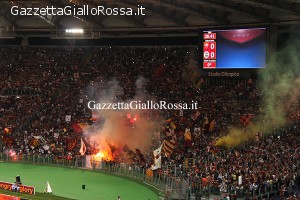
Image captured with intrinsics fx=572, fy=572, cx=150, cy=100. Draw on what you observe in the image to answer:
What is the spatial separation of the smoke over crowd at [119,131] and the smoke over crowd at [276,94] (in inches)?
269

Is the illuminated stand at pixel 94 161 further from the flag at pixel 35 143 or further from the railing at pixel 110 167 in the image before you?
the flag at pixel 35 143

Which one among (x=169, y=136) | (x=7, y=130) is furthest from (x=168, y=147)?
(x=7, y=130)

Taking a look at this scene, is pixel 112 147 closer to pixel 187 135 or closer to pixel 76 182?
pixel 76 182

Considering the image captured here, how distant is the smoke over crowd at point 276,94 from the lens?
39.3 m

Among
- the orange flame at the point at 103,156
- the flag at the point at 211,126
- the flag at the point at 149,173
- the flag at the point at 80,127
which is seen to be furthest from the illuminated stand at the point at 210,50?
the flag at the point at 80,127

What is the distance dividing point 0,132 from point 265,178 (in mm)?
25809

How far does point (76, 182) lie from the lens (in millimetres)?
38125

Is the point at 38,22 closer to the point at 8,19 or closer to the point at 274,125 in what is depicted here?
the point at 8,19

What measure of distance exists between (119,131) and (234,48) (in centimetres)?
1140

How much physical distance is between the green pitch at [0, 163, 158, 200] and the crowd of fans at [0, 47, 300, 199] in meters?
2.04

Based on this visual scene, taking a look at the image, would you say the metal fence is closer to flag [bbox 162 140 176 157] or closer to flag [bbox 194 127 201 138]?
Result: flag [bbox 162 140 176 157]

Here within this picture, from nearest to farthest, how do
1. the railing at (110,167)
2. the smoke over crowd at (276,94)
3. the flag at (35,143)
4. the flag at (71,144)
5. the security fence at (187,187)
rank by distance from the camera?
the security fence at (187,187) < the railing at (110,167) < the smoke over crowd at (276,94) < the flag at (71,144) < the flag at (35,143)

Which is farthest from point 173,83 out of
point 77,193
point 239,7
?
point 77,193

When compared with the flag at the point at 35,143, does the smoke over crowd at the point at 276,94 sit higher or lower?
higher
